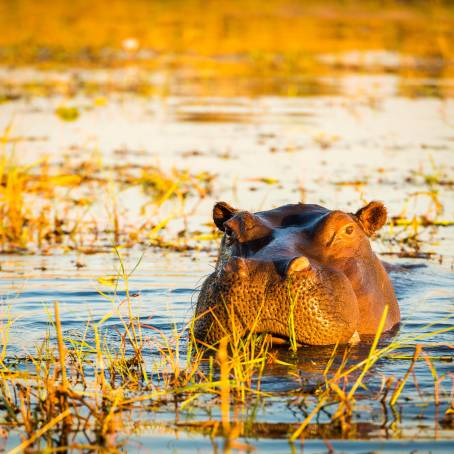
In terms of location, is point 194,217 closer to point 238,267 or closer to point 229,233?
point 229,233

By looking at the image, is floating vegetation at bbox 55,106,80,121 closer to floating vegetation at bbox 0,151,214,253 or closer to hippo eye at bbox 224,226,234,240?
floating vegetation at bbox 0,151,214,253

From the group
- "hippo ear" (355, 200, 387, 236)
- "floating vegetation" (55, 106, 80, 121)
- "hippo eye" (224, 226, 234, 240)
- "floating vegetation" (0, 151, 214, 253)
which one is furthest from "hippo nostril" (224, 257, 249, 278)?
"floating vegetation" (55, 106, 80, 121)

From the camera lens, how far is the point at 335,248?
19.3 ft

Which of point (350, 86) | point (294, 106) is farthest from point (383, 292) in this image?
point (350, 86)

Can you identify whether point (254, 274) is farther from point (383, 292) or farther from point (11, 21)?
point (11, 21)

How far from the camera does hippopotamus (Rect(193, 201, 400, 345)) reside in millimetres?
5293

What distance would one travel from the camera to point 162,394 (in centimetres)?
473

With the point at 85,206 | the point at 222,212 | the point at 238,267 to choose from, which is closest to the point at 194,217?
the point at 85,206

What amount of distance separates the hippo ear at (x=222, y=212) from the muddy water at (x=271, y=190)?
28.8 inches

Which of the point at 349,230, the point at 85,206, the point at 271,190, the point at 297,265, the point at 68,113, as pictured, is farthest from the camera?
the point at 68,113

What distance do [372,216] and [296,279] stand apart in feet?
3.83

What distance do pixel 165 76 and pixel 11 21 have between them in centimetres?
1069

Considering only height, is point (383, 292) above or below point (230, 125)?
below

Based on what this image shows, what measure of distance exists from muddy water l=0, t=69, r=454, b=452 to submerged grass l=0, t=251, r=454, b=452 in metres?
0.07
